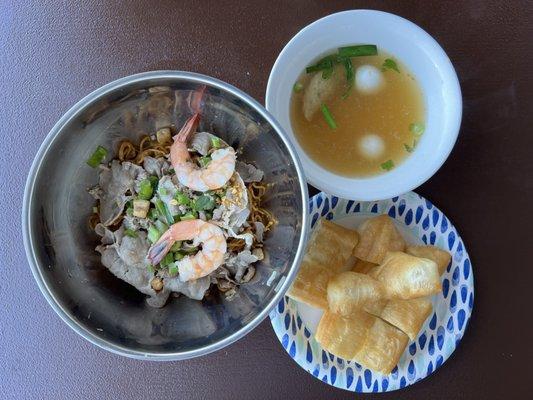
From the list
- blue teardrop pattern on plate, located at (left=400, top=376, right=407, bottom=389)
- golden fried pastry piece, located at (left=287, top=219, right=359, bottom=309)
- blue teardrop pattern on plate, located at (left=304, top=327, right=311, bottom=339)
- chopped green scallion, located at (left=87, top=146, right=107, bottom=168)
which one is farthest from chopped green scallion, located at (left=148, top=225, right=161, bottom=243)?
blue teardrop pattern on plate, located at (left=400, top=376, right=407, bottom=389)

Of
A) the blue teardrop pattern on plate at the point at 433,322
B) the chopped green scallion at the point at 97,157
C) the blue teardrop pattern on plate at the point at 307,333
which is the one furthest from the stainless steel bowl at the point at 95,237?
the blue teardrop pattern on plate at the point at 433,322

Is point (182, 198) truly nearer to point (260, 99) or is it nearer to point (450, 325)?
point (260, 99)

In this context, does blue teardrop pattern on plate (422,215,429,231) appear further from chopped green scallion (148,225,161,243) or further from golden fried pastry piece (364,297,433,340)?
chopped green scallion (148,225,161,243)

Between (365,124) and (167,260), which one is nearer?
(167,260)

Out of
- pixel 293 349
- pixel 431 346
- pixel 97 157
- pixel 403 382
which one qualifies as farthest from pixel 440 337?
pixel 97 157

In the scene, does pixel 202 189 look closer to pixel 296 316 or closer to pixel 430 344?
pixel 296 316

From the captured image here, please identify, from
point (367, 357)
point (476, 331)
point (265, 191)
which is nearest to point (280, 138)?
point (265, 191)

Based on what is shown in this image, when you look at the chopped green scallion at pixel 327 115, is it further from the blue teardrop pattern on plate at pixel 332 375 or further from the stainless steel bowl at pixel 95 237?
the blue teardrop pattern on plate at pixel 332 375
